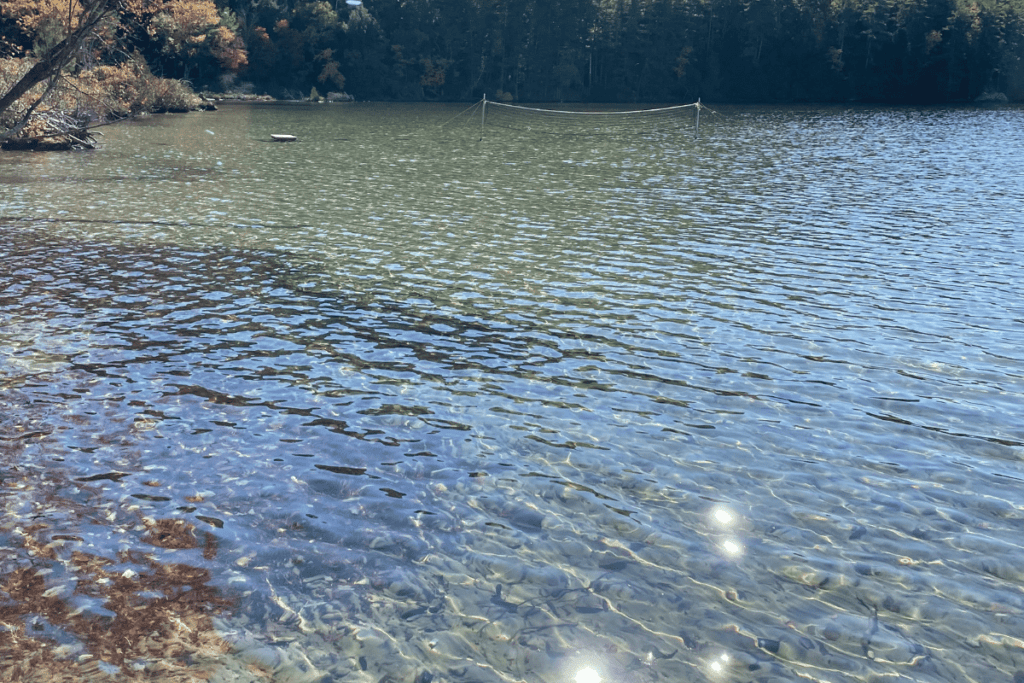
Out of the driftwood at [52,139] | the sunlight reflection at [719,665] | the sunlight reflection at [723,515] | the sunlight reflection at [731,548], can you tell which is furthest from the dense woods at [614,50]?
the sunlight reflection at [719,665]

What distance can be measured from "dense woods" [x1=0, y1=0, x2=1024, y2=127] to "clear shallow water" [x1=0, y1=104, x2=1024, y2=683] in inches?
4968

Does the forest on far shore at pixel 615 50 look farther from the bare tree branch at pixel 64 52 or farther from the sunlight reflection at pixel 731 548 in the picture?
the sunlight reflection at pixel 731 548

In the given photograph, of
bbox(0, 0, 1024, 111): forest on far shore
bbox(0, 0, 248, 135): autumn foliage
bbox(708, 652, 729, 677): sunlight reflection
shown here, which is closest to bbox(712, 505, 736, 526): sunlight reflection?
bbox(708, 652, 729, 677): sunlight reflection

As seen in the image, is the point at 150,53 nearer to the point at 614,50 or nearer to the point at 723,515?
the point at 614,50

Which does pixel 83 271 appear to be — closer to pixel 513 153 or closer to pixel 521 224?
pixel 521 224

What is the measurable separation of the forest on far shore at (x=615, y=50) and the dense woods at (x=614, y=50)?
25cm

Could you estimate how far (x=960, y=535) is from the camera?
10.6 meters

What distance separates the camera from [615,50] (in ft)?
558

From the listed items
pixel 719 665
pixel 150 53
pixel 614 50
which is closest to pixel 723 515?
pixel 719 665

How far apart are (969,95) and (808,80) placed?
28168 mm

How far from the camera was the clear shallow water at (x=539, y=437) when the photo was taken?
8.83 metres

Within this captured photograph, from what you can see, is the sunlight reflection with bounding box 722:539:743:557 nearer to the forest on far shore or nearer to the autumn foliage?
the autumn foliage

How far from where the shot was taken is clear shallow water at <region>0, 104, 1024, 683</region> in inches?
348

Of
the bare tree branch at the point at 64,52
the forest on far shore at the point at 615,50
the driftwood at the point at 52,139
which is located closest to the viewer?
the bare tree branch at the point at 64,52
